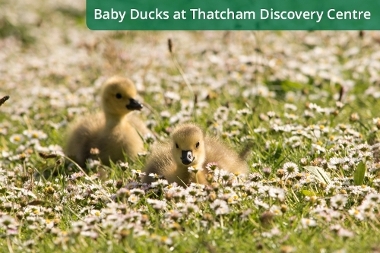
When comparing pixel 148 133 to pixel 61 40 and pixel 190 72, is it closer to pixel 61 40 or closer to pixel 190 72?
pixel 190 72

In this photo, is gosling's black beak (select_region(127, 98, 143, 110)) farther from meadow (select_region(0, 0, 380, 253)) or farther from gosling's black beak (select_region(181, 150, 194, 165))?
gosling's black beak (select_region(181, 150, 194, 165))

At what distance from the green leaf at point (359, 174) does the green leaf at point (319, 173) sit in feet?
0.52

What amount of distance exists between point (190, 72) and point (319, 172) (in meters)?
4.29

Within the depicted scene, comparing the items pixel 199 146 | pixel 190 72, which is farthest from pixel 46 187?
pixel 190 72

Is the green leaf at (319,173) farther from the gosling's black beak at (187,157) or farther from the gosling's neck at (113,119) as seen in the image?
the gosling's neck at (113,119)

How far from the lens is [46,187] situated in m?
5.09

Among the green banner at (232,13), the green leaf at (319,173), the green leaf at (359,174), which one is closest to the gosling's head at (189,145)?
the green leaf at (319,173)

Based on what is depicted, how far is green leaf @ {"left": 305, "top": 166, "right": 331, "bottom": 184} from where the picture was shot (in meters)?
4.79

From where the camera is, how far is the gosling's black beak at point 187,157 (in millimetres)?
4891

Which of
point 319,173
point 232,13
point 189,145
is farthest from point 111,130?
point 232,13

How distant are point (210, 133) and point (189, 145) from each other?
120 cm

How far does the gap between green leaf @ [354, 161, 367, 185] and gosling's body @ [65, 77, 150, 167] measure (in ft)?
6.53

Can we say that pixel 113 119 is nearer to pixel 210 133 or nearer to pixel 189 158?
pixel 210 133

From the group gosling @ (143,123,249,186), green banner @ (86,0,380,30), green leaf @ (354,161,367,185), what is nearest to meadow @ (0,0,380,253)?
green leaf @ (354,161,367,185)
